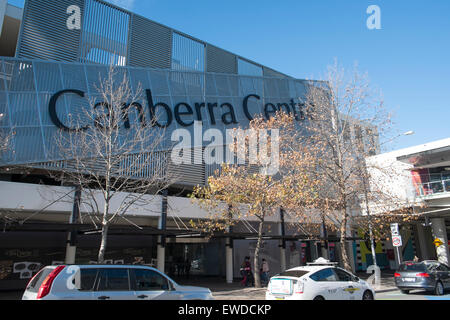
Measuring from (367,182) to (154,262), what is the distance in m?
15.3

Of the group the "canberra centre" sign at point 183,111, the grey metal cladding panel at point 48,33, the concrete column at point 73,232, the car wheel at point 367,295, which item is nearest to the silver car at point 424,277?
the car wheel at point 367,295

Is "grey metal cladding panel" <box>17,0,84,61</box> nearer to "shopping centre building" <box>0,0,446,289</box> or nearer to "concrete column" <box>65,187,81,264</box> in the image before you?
"shopping centre building" <box>0,0,446,289</box>

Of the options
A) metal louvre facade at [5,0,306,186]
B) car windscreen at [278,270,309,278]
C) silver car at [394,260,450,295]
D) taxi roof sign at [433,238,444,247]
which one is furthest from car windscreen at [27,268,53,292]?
taxi roof sign at [433,238,444,247]

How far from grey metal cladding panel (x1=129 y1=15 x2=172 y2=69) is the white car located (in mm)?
18646

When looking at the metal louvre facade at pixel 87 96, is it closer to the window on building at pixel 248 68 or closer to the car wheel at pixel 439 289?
the window on building at pixel 248 68

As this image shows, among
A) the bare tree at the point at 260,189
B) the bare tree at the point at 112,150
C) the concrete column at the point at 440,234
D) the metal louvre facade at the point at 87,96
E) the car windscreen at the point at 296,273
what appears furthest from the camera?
the concrete column at the point at 440,234

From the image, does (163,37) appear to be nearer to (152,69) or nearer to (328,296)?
(152,69)

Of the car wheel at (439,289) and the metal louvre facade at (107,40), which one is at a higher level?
the metal louvre facade at (107,40)

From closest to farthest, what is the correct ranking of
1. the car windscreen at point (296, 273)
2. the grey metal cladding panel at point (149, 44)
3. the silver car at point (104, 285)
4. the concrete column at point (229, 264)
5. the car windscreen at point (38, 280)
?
the silver car at point (104, 285) → the car windscreen at point (38, 280) → the car windscreen at point (296, 273) → the concrete column at point (229, 264) → the grey metal cladding panel at point (149, 44)

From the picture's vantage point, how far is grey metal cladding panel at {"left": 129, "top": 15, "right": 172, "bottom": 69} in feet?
79.9

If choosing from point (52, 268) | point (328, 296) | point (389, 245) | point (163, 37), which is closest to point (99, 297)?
point (52, 268)

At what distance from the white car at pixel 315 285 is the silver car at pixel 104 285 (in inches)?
111

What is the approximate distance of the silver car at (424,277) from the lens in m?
15.9

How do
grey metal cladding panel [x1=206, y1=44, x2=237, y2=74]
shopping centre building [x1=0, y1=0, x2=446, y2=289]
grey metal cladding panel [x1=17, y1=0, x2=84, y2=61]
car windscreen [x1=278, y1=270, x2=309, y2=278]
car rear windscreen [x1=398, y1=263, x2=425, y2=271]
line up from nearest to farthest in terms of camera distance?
1. car windscreen [x1=278, y1=270, x2=309, y2=278]
2. car rear windscreen [x1=398, y1=263, x2=425, y2=271]
3. shopping centre building [x1=0, y1=0, x2=446, y2=289]
4. grey metal cladding panel [x1=17, y1=0, x2=84, y2=61]
5. grey metal cladding panel [x1=206, y1=44, x2=237, y2=74]
